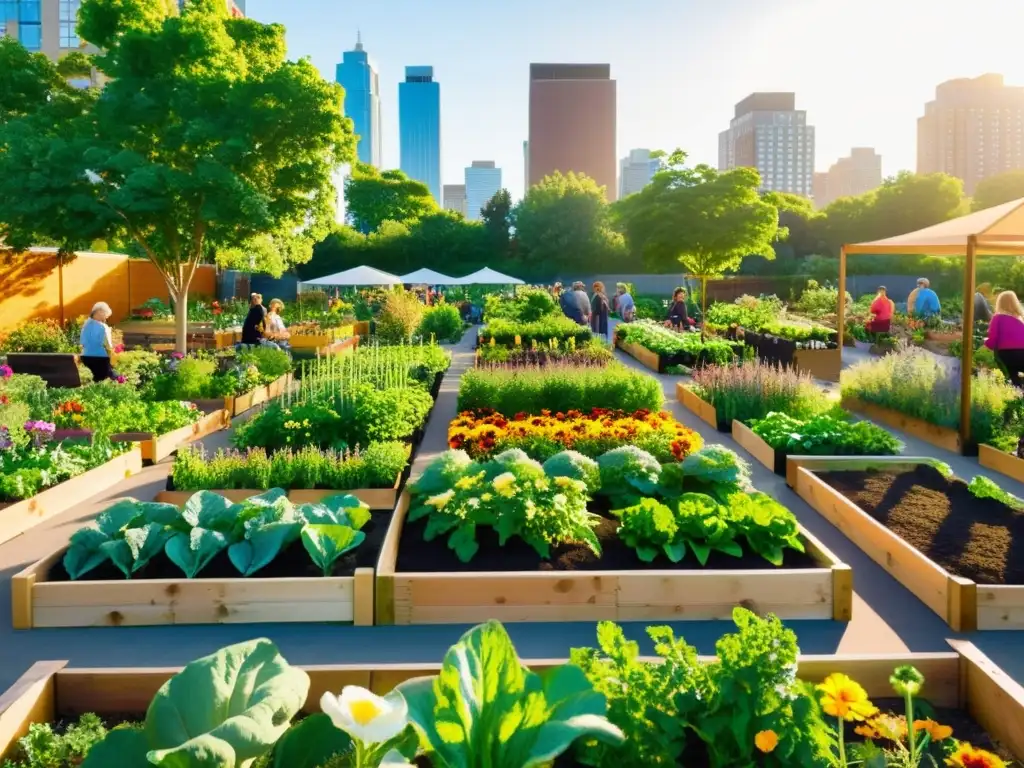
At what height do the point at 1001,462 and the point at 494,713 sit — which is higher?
the point at 494,713

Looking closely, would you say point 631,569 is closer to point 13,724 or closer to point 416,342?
point 13,724

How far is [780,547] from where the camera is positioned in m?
5.44

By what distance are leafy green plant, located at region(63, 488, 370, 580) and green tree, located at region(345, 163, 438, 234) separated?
6913cm

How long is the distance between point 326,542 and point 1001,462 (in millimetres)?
6328

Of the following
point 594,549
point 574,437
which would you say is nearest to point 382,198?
point 574,437

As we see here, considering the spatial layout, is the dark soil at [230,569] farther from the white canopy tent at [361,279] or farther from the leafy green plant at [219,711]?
the white canopy tent at [361,279]

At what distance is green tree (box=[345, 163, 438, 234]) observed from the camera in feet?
244

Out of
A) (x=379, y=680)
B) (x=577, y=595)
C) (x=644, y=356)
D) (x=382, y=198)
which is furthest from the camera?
(x=382, y=198)

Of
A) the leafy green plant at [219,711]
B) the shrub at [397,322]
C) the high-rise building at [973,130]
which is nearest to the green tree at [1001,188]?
the shrub at [397,322]

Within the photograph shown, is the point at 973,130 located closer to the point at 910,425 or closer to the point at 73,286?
the point at 73,286

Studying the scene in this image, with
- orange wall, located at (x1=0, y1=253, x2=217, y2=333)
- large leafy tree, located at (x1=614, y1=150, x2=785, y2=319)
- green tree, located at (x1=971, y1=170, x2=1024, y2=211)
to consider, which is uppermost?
green tree, located at (x1=971, y1=170, x2=1024, y2=211)

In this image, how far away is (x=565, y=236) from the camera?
55844 mm

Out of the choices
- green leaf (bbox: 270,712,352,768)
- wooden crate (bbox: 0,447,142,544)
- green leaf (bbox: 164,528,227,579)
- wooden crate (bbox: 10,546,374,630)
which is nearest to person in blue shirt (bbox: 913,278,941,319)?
wooden crate (bbox: 0,447,142,544)

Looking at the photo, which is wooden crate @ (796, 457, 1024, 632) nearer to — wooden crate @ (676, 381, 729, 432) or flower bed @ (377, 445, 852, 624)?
flower bed @ (377, 445, 852, 624)
